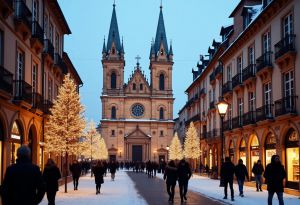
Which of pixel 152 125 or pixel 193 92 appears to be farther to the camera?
pixel 152 125

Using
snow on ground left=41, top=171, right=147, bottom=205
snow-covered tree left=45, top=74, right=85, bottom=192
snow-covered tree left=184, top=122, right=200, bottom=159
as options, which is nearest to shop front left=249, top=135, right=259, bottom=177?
snow on ground left=41, top=171, right=147, bottom=205

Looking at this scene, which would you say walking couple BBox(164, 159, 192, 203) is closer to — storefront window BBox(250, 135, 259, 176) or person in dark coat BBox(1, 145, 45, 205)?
person in dark coat BBox(1, 145, 45, 205)

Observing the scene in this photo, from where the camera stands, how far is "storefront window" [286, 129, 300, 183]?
2767 centimetres

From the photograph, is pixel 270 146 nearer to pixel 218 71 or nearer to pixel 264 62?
pixel 264 62

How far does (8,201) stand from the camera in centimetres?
819

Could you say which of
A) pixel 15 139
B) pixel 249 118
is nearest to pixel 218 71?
pixel 249 118

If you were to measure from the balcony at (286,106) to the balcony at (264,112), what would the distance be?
64.8 inches

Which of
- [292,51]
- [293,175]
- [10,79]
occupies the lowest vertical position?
[293,175]

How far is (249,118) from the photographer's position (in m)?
36.2

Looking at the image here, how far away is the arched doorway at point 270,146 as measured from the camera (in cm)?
3176

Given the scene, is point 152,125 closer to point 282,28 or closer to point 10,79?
point 282,28

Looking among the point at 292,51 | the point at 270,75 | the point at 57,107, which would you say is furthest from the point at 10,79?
the point at 270,75

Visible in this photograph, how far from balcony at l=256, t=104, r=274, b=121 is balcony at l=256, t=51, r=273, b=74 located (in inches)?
92.6

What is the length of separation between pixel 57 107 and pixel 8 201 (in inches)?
854
